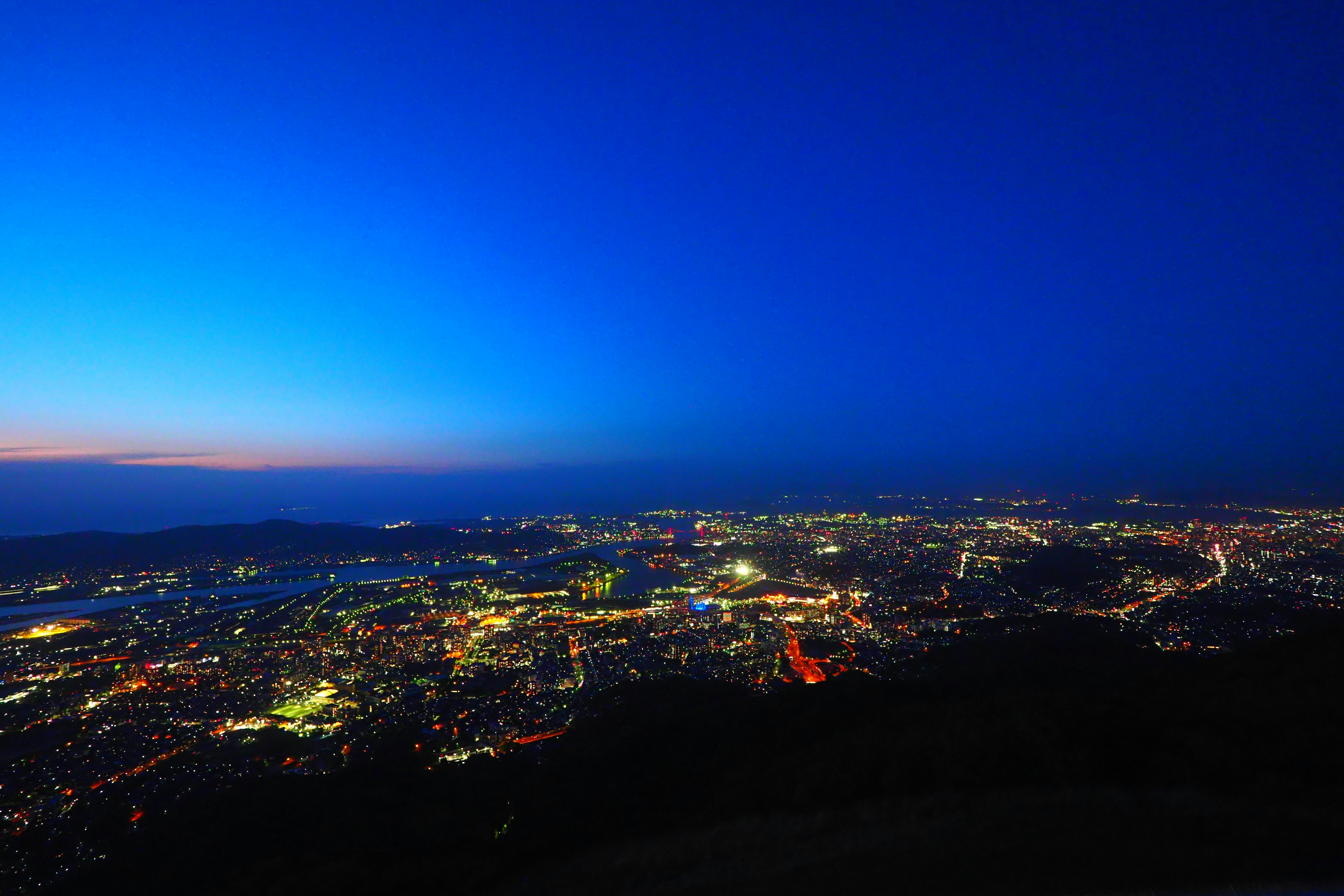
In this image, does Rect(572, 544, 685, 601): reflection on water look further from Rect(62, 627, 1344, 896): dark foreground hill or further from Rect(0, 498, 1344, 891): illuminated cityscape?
Rect(62, 627, 1344, 896): dark foreground hill

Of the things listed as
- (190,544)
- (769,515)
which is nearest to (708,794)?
(190,544)

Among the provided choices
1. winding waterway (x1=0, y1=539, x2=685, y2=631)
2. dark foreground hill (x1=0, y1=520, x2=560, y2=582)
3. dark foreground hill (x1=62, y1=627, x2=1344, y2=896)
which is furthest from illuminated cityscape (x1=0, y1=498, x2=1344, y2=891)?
dark foreground hill (x1=62, y1=627, x2=1344, y2=896)

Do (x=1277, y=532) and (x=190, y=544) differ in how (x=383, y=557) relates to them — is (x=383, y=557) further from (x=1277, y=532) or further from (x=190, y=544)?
(x=1277, y=532)

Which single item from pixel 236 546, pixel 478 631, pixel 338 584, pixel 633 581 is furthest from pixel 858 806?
pixel 236 546

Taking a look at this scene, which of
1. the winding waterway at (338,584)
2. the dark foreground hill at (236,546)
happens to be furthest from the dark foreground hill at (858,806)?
the dark foreground hill at (236,546)

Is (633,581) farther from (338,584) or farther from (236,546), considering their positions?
(236,546)

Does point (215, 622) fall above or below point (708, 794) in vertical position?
below
